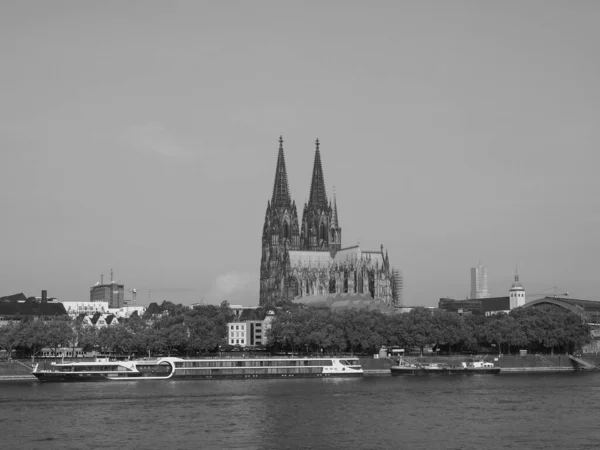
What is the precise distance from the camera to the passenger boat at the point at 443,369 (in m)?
132

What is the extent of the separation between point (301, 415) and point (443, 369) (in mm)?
53904

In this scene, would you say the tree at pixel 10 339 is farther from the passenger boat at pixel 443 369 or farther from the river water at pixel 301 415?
the passenger boat at pixel 443 369

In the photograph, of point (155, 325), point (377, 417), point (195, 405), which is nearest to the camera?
point (377, 417)

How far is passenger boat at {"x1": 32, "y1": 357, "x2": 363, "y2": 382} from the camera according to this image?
118 meters

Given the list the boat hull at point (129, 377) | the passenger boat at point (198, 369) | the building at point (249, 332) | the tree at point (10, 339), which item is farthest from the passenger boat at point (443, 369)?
the building at point (249, 332)

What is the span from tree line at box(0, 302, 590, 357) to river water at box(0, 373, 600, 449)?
31.5 m

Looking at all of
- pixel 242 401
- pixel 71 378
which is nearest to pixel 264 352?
pixel 71 378

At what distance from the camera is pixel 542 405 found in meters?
88.2

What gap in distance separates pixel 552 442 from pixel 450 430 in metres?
7.97

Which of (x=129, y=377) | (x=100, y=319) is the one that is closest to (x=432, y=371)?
(x=129, y=377)

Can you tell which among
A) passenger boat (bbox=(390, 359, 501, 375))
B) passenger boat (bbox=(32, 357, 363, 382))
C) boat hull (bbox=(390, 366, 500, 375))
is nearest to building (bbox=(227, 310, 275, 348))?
passenger boat (bbox=(390, 359, 501, 375))

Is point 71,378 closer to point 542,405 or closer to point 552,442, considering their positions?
point 542,405

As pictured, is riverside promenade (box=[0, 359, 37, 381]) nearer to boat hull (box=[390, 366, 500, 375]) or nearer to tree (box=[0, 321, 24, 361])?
tree (box=[0, 321, 24, 361])

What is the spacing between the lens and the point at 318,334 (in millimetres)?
143500
